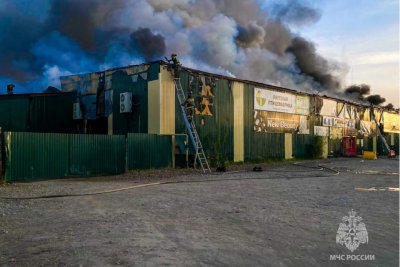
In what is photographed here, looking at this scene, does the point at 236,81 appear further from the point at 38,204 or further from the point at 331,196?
the point at 38,204

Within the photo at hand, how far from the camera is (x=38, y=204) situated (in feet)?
34.7

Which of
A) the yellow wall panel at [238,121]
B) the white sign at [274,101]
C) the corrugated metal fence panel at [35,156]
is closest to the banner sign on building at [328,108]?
the white sign at [274,101]

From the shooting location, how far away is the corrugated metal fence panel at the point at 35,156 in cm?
1566

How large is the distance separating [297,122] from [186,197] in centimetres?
2356

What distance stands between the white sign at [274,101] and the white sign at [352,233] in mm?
20612

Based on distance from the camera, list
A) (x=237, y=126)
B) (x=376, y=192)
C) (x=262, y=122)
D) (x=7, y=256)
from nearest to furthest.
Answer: (x=7, y=256) < (x=376, y=192) < (x=237, y=126) < (x=262, y=122)

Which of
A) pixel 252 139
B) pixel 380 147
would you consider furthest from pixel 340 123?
pixel 252 139

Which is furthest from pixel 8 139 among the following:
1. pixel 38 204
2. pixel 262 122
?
pixel 262 122

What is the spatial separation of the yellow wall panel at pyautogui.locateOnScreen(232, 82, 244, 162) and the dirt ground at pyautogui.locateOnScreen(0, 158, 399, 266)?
13.3 metres

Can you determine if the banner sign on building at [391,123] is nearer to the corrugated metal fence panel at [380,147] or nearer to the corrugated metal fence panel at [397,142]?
the corrugated metal fence panel at [397,142]

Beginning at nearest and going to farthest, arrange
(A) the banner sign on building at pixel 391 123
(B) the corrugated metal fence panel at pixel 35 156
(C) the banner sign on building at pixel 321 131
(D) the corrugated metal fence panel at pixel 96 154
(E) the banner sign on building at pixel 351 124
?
(B) the corrugated metal fence panel at pixel 35 156, (D) the corrugated metal fence panel at pixel 96 154, (C) the banner sign on building at pixel 321 131, (E) the banner sign on building at pixel 351 124, (A) the banner sign on building at pixel 391 123

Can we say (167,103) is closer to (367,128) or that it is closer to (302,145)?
(302,145)

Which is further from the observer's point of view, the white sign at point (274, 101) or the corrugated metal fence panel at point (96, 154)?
the white sign at point (274, 101)

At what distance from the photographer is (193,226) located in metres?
7.81
